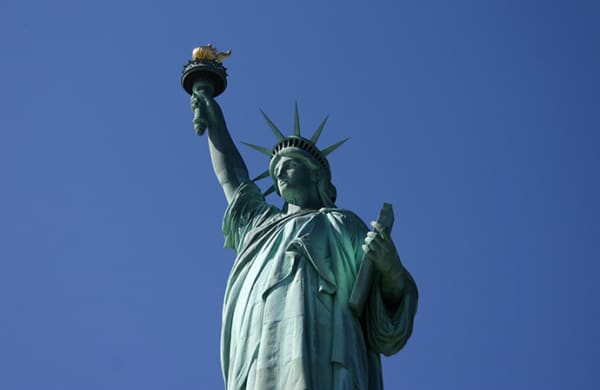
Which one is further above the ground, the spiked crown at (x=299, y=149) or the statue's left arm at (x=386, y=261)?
the spiked crown at (x=299, y=149)

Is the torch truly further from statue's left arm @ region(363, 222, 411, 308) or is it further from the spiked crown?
statue's left arm @ region(363, 222, 411, 308)

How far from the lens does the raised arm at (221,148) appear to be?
1811 cm

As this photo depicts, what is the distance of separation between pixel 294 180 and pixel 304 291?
240 centimetres

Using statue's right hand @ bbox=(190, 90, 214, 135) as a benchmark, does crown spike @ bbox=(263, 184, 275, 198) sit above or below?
below

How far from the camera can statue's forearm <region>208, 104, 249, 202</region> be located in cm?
1808

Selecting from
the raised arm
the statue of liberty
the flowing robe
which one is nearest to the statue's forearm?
the raised arm

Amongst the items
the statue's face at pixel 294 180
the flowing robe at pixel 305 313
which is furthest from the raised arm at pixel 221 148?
the flowing robe at pixel 305 313

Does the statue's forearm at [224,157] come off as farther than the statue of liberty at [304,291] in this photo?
Yes

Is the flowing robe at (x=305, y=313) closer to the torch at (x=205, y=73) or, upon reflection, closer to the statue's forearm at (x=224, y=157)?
the statue's forearm at (x=224, y=157)

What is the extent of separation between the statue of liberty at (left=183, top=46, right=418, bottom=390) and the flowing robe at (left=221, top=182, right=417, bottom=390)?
0.04 feet

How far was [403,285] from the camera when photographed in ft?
50.9

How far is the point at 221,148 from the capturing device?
18.5m

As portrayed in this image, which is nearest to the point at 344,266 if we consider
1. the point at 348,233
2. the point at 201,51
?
the point at 348,233

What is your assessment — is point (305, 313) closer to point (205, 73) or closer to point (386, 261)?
point (386, 261)
